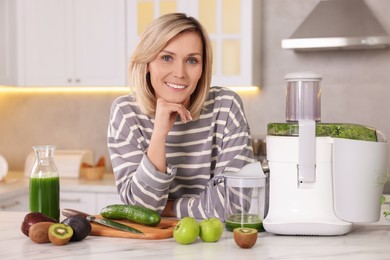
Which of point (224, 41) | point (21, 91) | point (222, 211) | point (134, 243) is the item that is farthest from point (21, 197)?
point (134, 243)

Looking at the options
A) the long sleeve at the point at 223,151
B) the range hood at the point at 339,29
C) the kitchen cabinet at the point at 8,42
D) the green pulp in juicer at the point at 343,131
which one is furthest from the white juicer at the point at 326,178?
the kitchen cabinet at the point at 8,42

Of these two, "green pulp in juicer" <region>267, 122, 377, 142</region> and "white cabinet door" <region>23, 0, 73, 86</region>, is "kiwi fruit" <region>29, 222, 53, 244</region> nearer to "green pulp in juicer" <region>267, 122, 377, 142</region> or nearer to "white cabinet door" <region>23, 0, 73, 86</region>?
"green pulp in juicer" <region>267, 122, 377, 142</region>

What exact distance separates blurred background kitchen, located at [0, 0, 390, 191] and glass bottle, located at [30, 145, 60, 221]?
212 cm

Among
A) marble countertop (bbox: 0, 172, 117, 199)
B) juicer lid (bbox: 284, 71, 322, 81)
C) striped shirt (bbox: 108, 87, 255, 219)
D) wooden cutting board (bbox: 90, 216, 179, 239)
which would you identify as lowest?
marble countertop (bbox: 0, 172, 117, 199)

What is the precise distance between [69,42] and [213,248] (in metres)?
2.76

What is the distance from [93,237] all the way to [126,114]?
0.61 meters

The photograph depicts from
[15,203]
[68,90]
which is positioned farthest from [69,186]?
[68,90]

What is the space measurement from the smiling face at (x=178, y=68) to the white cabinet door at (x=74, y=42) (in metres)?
1.85

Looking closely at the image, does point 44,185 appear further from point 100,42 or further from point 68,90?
point 68,90

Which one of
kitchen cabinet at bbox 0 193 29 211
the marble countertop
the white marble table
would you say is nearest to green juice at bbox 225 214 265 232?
the white marble table

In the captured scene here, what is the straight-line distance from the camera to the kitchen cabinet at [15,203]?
3611mm

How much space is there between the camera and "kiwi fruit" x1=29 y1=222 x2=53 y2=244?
168 centimetres

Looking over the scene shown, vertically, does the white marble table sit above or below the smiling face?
below

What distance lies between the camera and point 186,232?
65.2 inches
